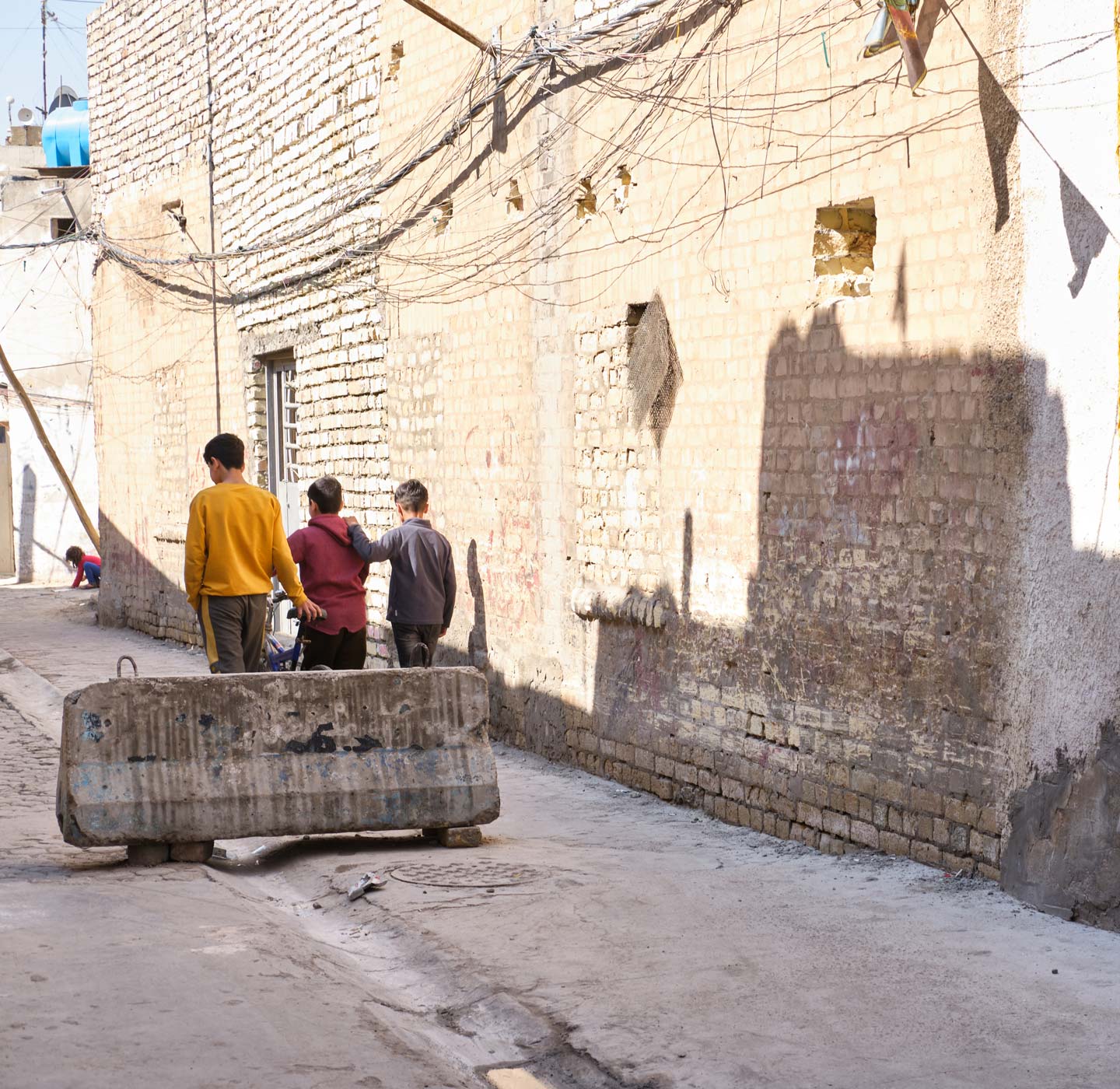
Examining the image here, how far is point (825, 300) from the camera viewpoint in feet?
21.9

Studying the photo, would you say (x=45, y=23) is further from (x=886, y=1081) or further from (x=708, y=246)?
(x=886, y=1081)

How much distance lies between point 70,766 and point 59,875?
0.41 metres

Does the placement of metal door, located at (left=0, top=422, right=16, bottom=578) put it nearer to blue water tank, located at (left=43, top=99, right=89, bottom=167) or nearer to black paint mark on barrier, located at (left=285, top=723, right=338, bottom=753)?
blue water tank, located at (left=43, top=99, right=89, bottom=167)

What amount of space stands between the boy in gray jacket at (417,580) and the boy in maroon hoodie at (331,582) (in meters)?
0.54

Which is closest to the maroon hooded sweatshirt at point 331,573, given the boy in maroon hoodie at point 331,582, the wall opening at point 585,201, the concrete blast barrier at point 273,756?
the boy in maroon hoodie at point 331,582

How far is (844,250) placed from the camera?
665 cm

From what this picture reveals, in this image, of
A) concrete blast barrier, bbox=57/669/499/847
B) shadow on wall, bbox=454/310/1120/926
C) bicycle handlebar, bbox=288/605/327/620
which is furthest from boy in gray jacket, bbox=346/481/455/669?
concrete blast barrier, bbox=57/669/499/847

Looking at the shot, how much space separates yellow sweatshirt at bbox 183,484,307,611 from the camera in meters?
7.83

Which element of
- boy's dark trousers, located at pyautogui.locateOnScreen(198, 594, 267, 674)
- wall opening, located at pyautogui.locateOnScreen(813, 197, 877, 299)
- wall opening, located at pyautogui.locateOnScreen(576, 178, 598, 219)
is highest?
wall opening, located at pyautogui.locateOnScreen(576, 178, 598, 219)

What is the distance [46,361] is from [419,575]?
1647cm

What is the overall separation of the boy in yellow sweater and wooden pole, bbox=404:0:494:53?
2985mm

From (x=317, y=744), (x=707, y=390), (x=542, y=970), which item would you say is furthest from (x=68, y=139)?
(x=542, y=970)

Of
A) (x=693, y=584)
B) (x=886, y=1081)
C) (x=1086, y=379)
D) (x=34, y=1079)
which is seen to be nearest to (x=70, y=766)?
(x=34, y=1079)

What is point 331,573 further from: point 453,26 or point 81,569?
point 81,569
